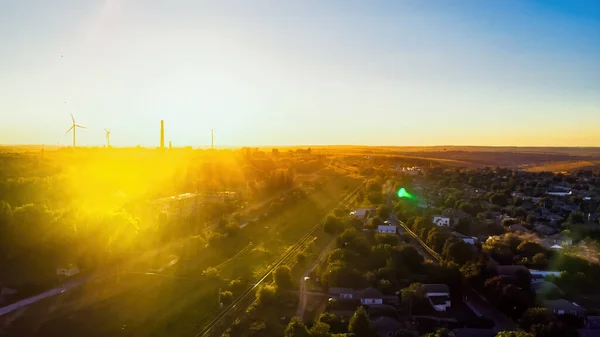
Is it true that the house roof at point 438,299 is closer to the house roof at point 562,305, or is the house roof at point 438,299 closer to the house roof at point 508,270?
the house roof at point 508,270

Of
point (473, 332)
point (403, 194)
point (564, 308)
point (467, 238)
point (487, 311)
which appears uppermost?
point (403, 194)

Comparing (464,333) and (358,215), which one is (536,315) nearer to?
(464,333)


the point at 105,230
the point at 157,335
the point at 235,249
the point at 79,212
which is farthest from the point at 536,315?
the point at 79,212

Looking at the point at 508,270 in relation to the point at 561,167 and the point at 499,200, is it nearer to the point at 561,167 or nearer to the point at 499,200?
the point at 499,200

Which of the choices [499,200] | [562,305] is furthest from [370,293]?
[499,200]

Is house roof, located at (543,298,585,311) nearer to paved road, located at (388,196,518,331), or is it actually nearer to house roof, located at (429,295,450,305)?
paved road, located at (388,196,518,331)

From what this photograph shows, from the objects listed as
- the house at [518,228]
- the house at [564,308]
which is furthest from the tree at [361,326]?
the house at [518,228]
